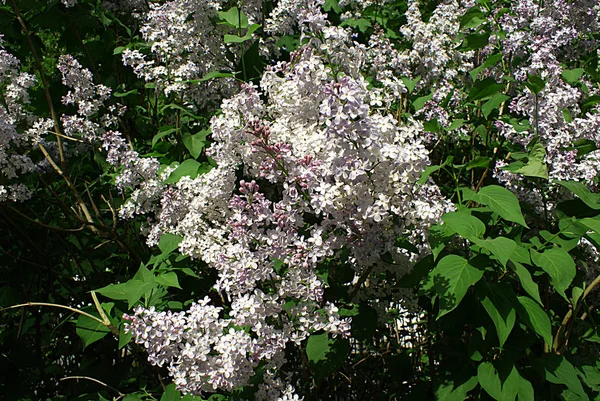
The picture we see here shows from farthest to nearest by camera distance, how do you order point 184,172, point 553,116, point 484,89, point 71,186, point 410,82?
1. point 410,82
2. point 71,186
3. point 484,89
4. point 184,172
5. point 553,116

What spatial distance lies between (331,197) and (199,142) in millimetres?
1255

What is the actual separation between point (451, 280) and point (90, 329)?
1629 mm

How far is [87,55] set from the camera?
3.61 metres

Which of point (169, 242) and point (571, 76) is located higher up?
point (571, 76)

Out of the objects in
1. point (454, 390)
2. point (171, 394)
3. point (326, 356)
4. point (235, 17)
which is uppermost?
point (235, 17)

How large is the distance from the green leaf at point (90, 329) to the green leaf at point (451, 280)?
4.78 ft

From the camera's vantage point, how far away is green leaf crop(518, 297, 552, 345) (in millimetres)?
2230

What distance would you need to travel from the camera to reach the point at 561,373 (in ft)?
8.13

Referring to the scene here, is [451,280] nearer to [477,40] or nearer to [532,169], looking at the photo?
[532,169]

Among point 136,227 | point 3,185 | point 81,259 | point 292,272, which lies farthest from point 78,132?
point 292,272

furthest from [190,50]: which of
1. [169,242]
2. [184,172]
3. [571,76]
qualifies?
[571,76]

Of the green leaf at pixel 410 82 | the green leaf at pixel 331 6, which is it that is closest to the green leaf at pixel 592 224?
the green leaf at pixel 410 82

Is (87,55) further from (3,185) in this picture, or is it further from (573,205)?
(573,205)

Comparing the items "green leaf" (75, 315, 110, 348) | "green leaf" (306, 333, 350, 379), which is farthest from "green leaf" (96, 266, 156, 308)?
"green leaf" (306, 333, 350, 379)
